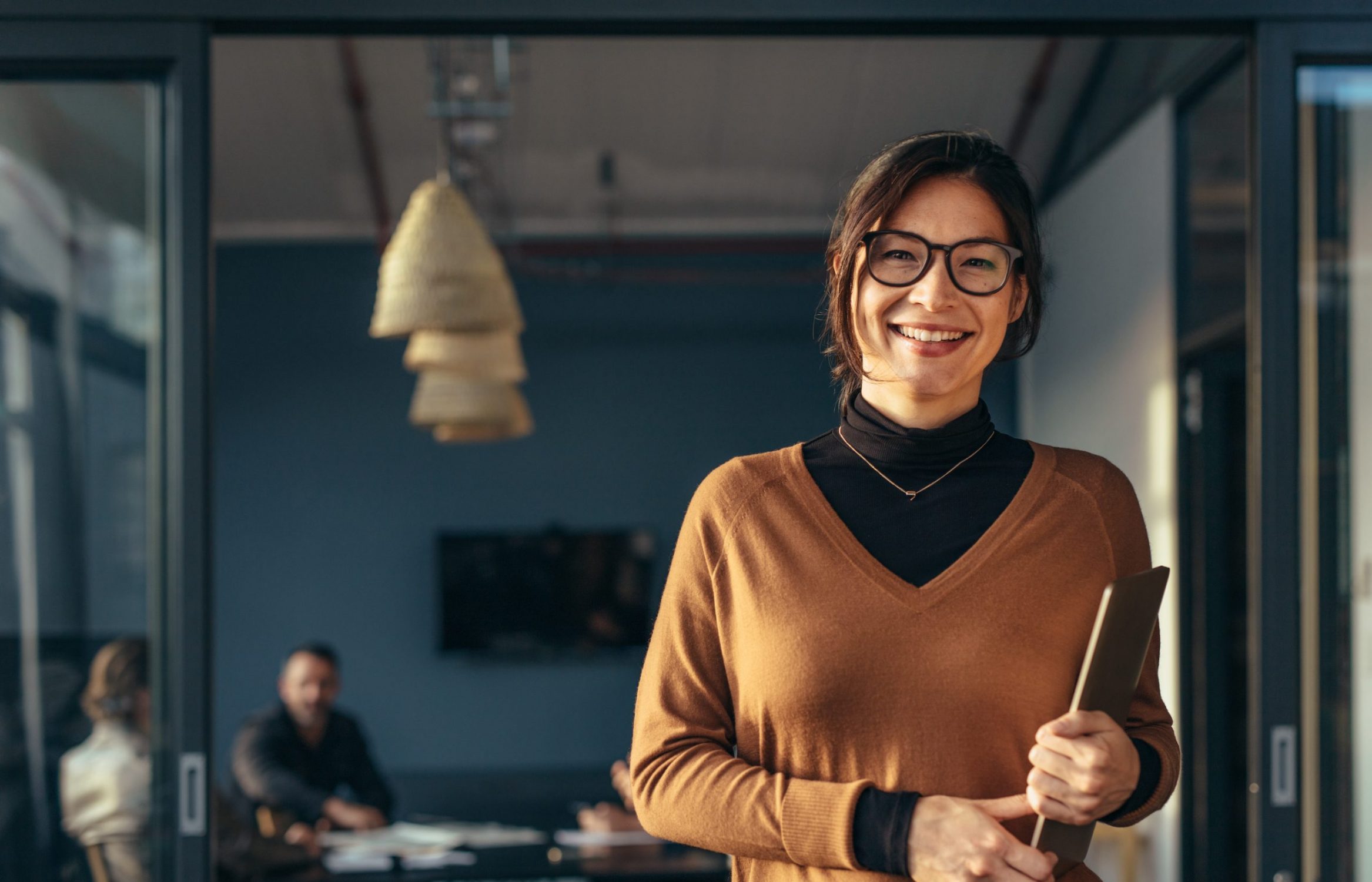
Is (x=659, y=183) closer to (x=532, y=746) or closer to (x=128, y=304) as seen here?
(x=532, y=746)

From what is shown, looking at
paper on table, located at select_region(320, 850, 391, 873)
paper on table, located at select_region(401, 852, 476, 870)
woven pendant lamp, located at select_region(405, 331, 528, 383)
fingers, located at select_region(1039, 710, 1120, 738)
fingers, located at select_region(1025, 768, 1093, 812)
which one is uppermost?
woven pendant lamp, located at select_region(405, 331, 528, 383)

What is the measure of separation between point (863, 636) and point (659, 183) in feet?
20.7

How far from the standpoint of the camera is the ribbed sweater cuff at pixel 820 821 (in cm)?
118

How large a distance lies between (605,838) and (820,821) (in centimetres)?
283

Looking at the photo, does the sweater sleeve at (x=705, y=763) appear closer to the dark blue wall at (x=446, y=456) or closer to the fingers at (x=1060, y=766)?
the fingers at (x=1060, y=766)

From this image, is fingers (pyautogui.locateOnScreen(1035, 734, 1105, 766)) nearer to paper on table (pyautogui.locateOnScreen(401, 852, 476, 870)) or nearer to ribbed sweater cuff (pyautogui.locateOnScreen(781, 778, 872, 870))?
ribbed sweater cuff (pyautogui.locateOnScreen(781, 778, 872, 870))

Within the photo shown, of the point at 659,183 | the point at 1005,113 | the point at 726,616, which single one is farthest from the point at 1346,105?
the point at 659,183

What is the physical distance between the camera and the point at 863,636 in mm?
1227

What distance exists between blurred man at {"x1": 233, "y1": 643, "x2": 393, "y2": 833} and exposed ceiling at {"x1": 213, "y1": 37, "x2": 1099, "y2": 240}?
243 centimetres

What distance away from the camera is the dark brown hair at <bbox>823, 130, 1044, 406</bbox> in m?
1.27

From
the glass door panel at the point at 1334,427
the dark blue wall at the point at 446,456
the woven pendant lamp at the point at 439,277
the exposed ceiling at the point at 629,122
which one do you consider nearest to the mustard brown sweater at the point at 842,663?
the glass door panel at the point at 1334,427

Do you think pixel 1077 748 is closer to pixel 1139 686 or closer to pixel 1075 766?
pixel 1075 766

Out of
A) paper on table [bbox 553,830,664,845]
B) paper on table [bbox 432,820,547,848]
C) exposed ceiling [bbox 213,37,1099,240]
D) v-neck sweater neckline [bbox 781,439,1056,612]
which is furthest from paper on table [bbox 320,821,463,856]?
exposed ceiling [bbox 213,37,1099,240]

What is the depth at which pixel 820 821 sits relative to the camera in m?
1.19
